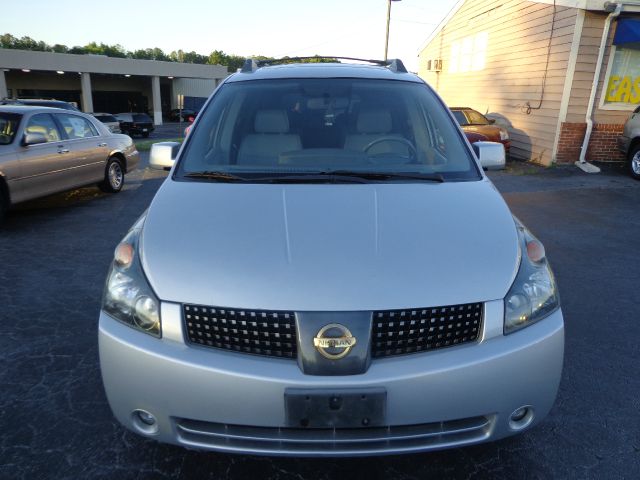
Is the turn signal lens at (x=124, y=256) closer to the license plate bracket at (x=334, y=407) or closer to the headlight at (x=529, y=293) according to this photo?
the license plate bracket at (x=334, y=407)

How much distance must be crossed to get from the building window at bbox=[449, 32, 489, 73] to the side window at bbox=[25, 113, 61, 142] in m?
13.8

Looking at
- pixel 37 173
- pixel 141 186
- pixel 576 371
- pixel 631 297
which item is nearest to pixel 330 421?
pixel 576 371

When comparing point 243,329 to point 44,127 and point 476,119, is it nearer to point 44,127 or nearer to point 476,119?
point 44,127

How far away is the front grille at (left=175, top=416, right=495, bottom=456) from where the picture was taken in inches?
70.2

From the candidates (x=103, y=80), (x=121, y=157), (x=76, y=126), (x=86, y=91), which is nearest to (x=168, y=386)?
(x=76, y=126)

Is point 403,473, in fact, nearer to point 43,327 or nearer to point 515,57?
point 43,327

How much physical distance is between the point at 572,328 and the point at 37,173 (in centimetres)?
686

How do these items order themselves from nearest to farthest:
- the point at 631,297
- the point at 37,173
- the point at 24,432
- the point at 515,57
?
Answer: the point at 24,432 < the point at 631,297 < the point at 37,173 < the point at 515,57

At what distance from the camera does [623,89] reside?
11758 millimetres

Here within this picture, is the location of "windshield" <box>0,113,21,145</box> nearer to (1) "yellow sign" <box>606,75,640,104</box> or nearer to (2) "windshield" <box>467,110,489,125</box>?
(2) "windshield" <box>467,110,489,125</box>

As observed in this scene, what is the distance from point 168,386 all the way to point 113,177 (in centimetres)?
777

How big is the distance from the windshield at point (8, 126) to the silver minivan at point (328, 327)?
546 centimetres

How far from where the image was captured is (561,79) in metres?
11.7

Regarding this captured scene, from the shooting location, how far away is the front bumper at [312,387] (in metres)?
1.74
